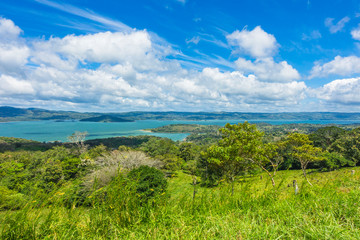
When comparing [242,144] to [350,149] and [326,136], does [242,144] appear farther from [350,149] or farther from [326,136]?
[326,136]

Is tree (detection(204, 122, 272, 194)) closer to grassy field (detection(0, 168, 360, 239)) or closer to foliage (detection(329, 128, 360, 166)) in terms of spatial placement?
grassy field (detection(0, 168, 360, 239))

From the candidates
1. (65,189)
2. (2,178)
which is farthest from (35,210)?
(2,178)

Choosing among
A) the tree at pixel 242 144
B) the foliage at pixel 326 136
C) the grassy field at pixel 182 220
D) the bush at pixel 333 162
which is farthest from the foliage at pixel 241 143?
the foliage at pixel 326 136

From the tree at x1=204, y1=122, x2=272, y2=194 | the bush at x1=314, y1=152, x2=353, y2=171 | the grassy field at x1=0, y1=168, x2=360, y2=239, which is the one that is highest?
the grassy field at x1=0, y1=168, x2=360, y2=239

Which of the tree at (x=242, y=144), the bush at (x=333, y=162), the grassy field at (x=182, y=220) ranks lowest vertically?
the bush at (x=333, y=162)

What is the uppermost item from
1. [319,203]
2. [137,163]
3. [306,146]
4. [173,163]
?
[319,203]

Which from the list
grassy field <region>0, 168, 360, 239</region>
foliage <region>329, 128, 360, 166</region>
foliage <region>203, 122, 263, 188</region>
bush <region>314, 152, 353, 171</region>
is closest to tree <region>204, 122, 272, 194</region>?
foliage <region>203, 122, 263, 188</region>

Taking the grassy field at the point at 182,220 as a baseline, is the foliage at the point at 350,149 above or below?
below

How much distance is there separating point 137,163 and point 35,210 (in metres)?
19.7

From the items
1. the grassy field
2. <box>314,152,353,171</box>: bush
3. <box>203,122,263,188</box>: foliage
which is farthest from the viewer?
<box>314,152,353,171</box>: bush

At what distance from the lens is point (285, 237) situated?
150cm

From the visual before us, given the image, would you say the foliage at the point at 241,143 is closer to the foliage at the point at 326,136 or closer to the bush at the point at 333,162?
the bush at the point at 333,162

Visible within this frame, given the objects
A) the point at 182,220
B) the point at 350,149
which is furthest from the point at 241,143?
the point at 350,149

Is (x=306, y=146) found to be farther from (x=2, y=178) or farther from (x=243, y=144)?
(x=2, y=178)
